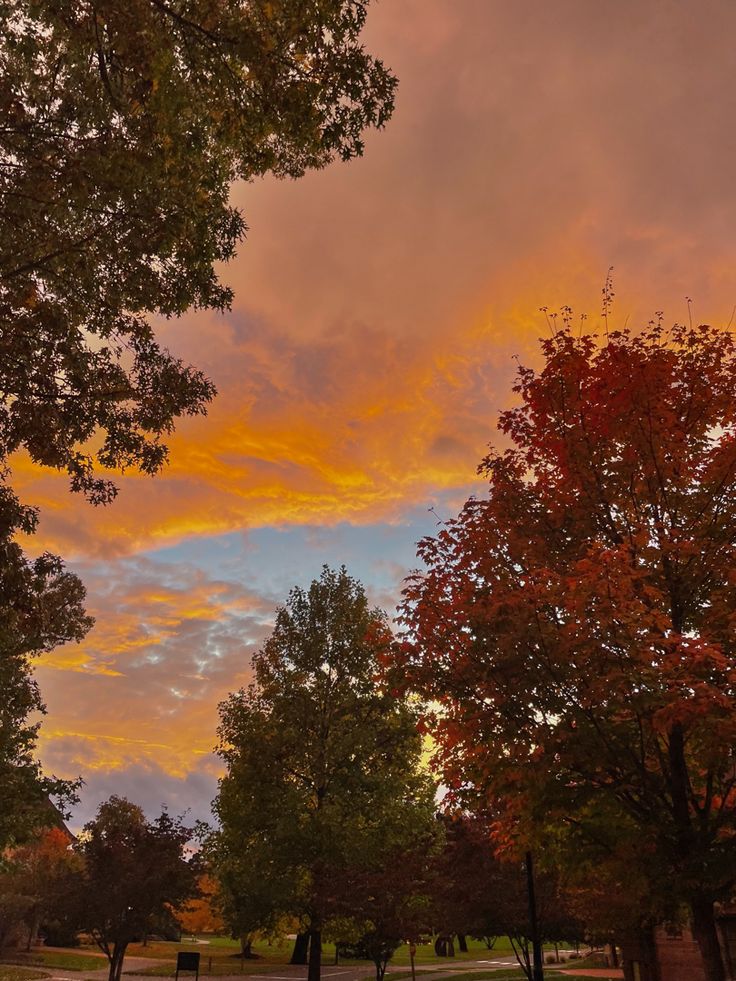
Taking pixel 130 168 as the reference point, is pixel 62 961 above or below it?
below

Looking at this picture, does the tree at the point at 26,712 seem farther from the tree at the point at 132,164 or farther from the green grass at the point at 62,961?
the green grass at the point at 62,961

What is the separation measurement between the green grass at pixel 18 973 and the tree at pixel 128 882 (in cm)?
731

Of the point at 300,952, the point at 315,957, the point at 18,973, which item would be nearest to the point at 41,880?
the point at 18,973

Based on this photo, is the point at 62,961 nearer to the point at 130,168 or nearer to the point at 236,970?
the point at 236,970

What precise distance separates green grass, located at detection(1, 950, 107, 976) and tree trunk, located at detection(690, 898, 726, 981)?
43897 mm

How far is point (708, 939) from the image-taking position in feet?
32.6

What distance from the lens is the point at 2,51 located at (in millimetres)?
9875

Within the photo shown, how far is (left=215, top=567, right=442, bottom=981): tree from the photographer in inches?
929

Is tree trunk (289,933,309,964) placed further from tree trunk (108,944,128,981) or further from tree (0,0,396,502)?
tree (0,0,396,502)

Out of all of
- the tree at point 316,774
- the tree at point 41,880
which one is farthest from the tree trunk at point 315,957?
the tree at point 41,880

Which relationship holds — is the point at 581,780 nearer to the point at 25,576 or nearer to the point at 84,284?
the point at 25,576

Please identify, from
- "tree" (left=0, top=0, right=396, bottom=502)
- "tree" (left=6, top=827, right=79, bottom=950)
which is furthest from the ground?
"tree" (left=0, top=0, right=396, bottom=502)

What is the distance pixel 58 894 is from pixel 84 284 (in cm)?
2622

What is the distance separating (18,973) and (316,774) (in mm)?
23364
